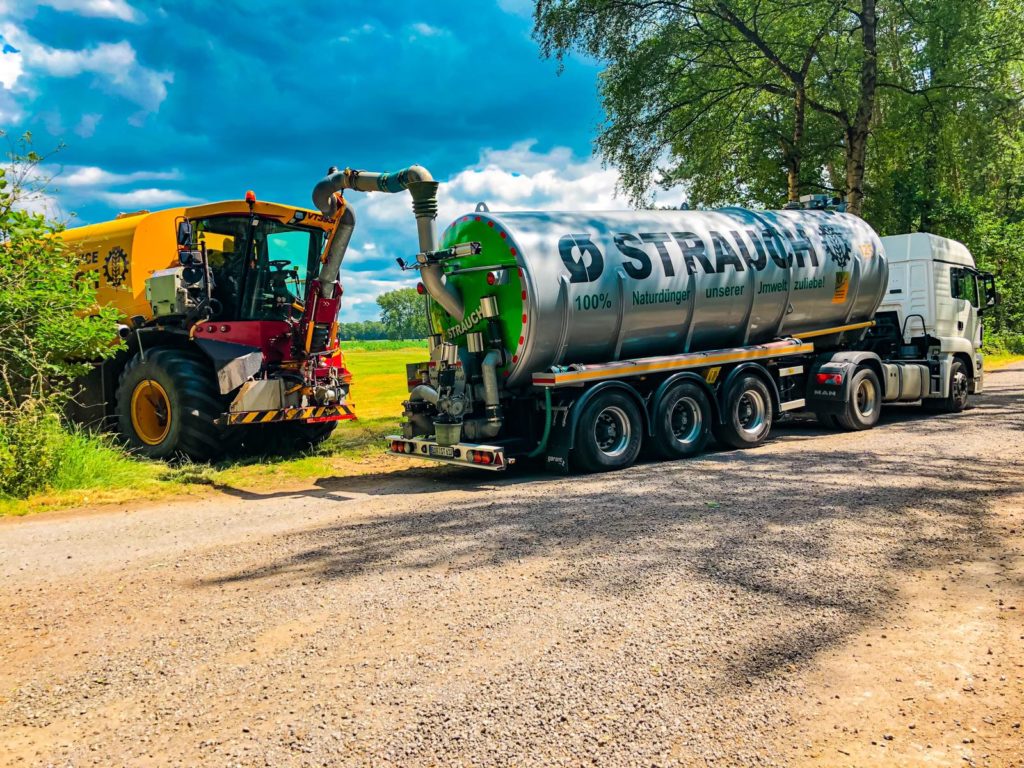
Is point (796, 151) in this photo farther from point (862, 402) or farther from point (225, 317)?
point (225, 317)

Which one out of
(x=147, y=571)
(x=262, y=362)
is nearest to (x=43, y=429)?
(x=262, y=362)

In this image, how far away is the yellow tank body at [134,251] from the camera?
37.7ft

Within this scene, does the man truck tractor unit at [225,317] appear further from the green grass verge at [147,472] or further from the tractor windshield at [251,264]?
the green grass verge at [147,472]

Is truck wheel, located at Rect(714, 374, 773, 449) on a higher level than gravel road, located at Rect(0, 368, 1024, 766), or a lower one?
higher

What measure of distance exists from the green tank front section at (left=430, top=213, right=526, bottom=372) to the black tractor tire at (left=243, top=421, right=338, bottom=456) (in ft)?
11.3

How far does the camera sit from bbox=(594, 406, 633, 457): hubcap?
973cm

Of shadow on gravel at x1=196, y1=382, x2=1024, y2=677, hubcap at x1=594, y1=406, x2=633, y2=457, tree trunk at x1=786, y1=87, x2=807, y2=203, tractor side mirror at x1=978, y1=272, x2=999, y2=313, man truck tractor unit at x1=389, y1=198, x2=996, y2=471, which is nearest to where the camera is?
shadow on gravel at x1=196, y1=382, x2=1024, y2=677

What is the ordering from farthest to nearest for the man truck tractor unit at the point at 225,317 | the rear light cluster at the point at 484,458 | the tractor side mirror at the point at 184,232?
1. the man truck tractor unit at the point at 225,317
2. the tractor side mirror at the point at 184,232
3. the rear light cluster at the point at 484,458

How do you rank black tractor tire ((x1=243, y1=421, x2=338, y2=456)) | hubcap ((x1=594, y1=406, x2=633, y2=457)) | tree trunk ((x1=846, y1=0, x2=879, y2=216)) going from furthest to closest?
tree trunk ((x1=846, y1=0, x2=879, y2=216))
black tractor tire ((x1=243, y1=421, x2=338, y2=456))
hubcap ((x1=594, y1=406, x2=633, y2=457))

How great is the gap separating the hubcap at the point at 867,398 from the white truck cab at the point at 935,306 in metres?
1.92

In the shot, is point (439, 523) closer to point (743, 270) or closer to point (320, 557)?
point (320, 557)

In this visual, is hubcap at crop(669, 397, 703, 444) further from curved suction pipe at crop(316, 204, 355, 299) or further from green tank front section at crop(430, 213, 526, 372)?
curved suction pipe at crop(316, 204, 355, 299)

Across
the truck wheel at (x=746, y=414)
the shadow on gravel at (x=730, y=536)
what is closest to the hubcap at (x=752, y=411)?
the truck wheel at (x=746, y=414)

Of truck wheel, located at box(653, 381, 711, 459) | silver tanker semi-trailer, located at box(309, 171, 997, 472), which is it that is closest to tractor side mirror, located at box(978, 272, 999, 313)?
silver tanker semi-trailer, located at box(309, 171, 997, 472)
